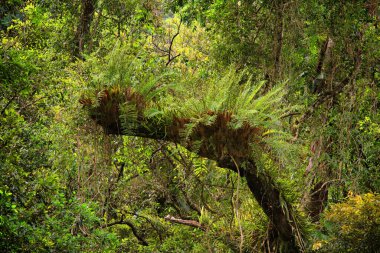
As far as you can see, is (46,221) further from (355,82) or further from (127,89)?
(355,82)

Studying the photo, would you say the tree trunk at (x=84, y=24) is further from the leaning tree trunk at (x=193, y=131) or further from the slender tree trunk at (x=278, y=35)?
the leaning tree trunk at (x=193, y=131)

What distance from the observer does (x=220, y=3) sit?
8539mm

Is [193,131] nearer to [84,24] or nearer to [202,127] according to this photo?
[202,127]

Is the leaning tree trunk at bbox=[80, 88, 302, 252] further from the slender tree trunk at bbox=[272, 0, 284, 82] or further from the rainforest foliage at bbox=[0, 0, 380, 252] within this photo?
the slender tree trunk at bbox=[272, 0, 284, 82]

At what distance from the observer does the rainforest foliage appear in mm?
5051

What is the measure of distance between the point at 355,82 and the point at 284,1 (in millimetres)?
1513

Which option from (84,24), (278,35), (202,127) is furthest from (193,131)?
(84,24)

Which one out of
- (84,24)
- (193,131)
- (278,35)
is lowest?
(193,131)

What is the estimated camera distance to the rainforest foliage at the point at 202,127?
16.6 ft

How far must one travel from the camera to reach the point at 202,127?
16.2 feet

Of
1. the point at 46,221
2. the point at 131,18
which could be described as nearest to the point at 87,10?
the point at 131,18

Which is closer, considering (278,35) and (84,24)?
(278,35)

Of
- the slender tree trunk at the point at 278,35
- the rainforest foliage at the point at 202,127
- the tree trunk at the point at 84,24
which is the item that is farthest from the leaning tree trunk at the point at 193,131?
the tree trunk at the point at 84,24

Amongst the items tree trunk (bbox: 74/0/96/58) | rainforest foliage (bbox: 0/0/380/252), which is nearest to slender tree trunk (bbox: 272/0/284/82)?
rainforest foliage (bbox: 0/0/380/252)
